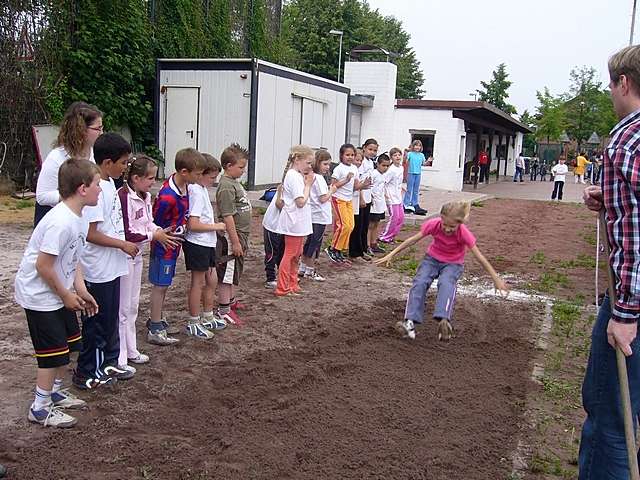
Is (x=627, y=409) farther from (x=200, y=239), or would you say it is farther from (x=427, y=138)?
(x=427, y=138)

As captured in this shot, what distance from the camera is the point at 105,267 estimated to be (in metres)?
4.50

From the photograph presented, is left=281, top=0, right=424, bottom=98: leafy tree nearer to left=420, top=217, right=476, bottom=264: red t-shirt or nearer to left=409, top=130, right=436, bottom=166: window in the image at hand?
left=409, top=130, right=436, bottom=166: window

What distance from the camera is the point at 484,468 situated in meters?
3.80

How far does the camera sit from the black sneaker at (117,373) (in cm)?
470

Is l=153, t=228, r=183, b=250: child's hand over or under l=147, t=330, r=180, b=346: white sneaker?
over

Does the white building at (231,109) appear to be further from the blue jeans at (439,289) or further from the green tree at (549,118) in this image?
the green tree at (549,118)

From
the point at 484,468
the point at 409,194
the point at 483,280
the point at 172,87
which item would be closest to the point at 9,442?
the point at 484,468

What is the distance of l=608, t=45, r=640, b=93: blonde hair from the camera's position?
9.25ft

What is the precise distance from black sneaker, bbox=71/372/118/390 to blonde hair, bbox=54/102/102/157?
161 centimetres

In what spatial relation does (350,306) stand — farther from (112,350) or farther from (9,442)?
(9,442)

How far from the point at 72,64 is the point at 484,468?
1545cm

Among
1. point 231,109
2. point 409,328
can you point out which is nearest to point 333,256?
point 409,328

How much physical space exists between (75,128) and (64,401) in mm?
1915

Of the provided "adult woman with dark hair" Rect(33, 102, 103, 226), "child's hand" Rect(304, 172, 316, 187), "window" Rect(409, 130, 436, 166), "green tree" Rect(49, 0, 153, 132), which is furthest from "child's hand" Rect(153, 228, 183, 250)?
"window" Rect(409, 130, 436, 166)
